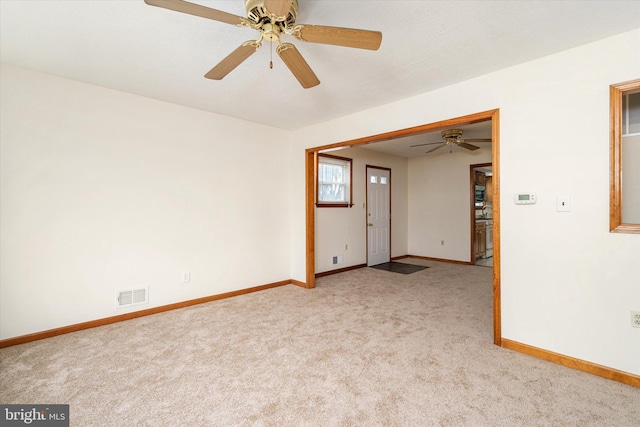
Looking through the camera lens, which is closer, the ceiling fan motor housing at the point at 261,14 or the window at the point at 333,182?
the ceiling fan motor housing at the point at 261,14

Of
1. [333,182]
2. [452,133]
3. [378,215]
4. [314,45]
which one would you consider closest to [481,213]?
[378,215]

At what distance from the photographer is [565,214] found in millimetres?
2342

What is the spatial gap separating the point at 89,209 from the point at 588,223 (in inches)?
178

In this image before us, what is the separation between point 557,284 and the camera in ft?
7.79

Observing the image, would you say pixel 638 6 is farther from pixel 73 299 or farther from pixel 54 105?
pixel 73 299

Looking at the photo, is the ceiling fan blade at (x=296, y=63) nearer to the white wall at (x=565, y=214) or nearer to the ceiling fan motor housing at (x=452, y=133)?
the white wall at (x=565, y=214)

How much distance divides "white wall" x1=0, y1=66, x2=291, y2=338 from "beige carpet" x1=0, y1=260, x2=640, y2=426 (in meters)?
0.45

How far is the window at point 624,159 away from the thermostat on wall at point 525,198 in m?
0.47

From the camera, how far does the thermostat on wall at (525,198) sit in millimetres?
2479

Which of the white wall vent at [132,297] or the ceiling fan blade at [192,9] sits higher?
the ceiling fan blade at [192,9]

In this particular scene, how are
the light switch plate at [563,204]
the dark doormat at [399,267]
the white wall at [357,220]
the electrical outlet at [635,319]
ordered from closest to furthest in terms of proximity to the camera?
1. the electrical outlet at [635,319]
2. the light switch plate at [563,204]
3. the white wall at [357,220]
4. the dark doormat at [399,267]

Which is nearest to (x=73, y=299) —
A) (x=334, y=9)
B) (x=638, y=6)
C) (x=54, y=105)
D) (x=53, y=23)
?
(x=54, y=105)

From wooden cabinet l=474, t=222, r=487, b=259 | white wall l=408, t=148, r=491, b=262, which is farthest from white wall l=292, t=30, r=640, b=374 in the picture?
wooden cabinet l=474, t=222, r=487, b=259

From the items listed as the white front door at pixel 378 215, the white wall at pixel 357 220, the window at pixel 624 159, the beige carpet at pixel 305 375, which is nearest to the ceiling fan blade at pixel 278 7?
→ the beige carpet at pixel 305 375
